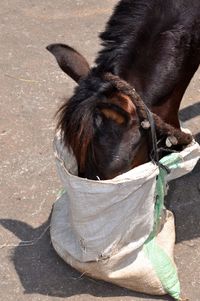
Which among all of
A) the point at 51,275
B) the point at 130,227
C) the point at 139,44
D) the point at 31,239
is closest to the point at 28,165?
the point at 31,239

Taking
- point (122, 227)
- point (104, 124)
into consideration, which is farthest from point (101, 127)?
point (122, 227)

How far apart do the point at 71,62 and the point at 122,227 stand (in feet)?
2.35

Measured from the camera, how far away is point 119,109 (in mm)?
2248

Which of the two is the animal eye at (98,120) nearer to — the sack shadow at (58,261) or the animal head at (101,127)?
the animal head at (101,127)

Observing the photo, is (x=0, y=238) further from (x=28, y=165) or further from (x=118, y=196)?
(x=118, y=196)

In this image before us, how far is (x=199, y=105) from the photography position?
3.85 meters

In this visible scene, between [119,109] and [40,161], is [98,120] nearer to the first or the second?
[119,109]

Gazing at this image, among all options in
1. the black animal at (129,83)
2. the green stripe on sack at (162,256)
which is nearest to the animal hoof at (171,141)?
the black animal at (129,83)

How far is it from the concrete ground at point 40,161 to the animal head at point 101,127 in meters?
0.72

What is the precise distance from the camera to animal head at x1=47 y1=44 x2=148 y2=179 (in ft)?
7.36

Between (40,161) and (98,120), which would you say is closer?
(98,120)

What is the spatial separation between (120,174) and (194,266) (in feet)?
2.49

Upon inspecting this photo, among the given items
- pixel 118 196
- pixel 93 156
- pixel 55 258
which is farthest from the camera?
pixel 55 258

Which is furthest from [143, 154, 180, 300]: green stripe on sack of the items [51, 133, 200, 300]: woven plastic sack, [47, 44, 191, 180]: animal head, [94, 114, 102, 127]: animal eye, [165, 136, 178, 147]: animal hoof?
[94, 114, 102, 127]: animal eye
